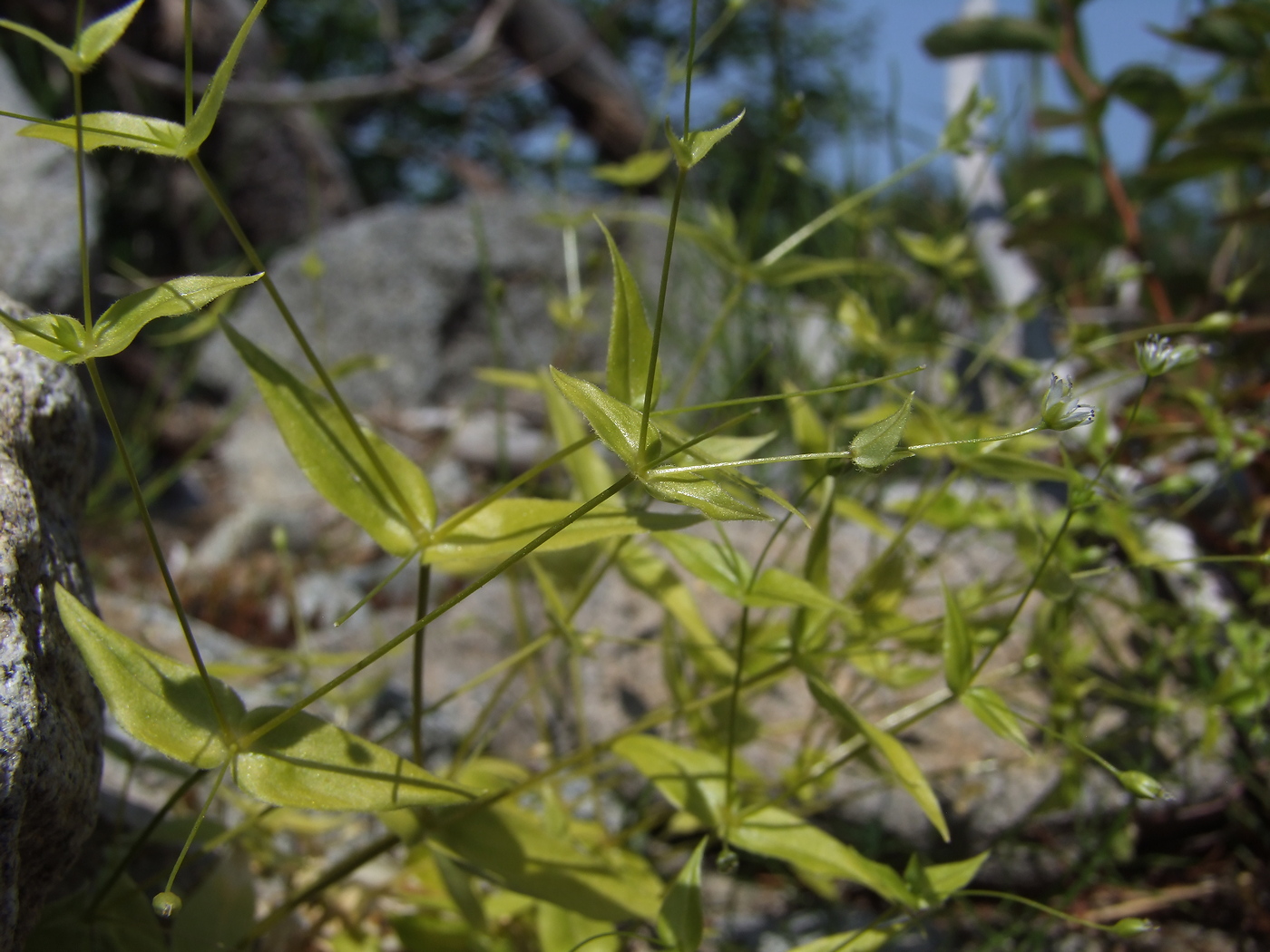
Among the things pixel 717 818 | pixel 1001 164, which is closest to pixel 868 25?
pixel 1001 164

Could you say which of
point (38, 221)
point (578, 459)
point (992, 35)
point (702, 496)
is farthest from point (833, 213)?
point (38, 221)

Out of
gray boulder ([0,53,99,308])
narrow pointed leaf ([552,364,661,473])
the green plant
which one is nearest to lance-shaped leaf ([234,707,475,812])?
the green plant

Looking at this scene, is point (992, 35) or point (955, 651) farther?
point (992, 35)

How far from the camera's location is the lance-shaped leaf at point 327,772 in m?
0.50

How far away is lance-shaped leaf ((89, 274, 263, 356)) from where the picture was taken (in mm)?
474

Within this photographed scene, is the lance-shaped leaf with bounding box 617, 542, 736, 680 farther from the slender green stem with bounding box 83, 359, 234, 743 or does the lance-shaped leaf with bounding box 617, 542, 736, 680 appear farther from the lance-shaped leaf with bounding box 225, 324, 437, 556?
the slender green stem with bounding box 83, 359, 234, 743

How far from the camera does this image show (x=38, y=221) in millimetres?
1594

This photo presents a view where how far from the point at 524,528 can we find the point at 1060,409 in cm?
30

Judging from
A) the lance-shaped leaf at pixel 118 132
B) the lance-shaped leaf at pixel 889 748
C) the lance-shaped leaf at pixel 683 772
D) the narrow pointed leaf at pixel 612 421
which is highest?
the lance-shaped leaf at pixel 118 132

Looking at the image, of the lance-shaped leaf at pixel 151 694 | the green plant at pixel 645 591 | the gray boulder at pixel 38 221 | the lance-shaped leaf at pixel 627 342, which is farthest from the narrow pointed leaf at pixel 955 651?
the gray boulder at pixel 38 221

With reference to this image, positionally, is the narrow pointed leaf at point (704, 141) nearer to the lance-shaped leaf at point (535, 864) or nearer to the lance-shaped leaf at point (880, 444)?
the lance-shaped leaf at point (880, 444)

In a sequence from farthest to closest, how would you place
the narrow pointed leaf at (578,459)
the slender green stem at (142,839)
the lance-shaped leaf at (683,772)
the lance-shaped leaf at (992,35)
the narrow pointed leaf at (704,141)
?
the lance-shaped leaf at (992,35) < the narrow pointed leaf at (578,459) < the lance-shaped leaf at (683,772) < the slender green stem at (142,839) < the narrow pointed leaf at (704,141)

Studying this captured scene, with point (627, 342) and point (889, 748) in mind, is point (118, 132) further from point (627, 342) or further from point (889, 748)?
point (889, 748)

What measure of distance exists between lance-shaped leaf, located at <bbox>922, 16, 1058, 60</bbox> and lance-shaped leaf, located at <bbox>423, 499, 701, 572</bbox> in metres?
1.10
